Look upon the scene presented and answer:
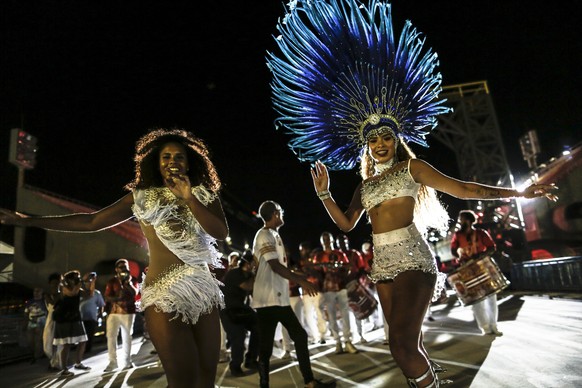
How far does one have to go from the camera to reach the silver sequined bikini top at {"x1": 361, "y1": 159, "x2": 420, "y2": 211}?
3182mm

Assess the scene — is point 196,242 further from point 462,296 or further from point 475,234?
point 475,234

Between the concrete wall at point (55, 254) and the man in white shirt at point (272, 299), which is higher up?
the concrete wall at point (55, 254)

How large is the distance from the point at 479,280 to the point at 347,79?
13.3ft

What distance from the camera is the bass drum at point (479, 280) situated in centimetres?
619

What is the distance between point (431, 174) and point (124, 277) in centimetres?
696

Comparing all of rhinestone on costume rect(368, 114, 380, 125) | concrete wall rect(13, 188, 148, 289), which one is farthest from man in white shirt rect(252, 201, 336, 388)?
concrete wall rect(13, 188, 148, 289)

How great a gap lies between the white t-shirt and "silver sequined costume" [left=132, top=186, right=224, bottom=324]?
2.03 metres

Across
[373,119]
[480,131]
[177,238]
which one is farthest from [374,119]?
[480,131]

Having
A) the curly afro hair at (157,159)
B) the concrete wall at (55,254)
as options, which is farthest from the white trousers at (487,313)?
the concrete wall at (55,254)

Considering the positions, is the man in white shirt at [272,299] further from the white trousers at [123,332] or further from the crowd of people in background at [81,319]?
the white trousers at [123,332]

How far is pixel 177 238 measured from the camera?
2.56 metres

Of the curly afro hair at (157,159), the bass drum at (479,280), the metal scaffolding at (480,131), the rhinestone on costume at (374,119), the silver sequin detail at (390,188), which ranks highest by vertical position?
the metal scaffolding at (480,131)

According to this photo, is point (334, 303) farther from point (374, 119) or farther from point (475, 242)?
point (374, 119)

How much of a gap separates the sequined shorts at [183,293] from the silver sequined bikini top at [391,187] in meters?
1.42
